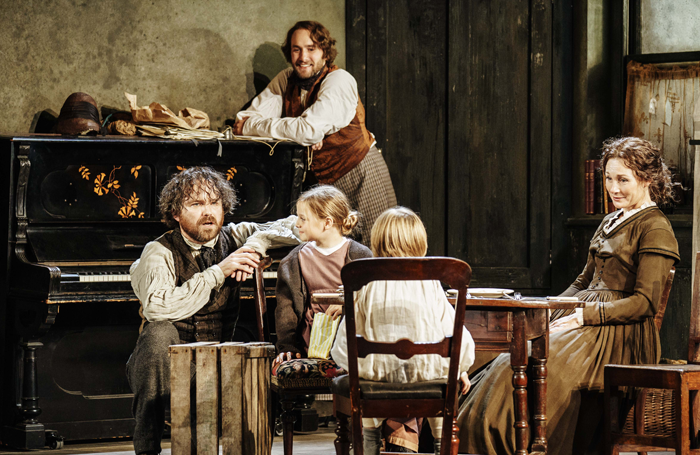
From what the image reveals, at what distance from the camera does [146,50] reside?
5203 millimetres

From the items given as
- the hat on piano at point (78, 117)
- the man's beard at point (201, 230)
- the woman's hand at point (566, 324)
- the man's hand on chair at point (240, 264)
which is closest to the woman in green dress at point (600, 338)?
the woman's hand at point (566, 324)

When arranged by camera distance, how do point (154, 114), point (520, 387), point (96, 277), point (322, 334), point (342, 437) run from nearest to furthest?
point (342, 437) → point (520, 387) → point (322, 334) → point (96, 277) → point (154, 114)

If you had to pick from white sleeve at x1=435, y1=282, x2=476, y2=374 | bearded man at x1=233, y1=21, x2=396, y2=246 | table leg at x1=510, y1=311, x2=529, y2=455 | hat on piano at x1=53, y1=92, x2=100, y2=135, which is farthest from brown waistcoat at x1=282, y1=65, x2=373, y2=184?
white sleeve at x1=435, y1=282, x2=476, y2=374

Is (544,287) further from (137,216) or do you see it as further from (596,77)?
(137,216)

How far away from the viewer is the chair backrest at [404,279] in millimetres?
2506

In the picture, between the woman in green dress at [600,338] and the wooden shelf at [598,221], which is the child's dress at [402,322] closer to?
the woman in green dress at [600,338]

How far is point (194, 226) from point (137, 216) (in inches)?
40.7

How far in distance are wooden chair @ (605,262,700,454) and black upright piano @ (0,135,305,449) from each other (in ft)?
7.06

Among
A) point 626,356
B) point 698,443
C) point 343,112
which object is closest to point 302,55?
point 343,112

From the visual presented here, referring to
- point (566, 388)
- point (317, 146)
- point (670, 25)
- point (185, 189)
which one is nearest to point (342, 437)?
point (566, 388)

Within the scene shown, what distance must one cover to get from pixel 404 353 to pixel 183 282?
1312mm

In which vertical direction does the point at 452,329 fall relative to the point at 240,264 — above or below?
below

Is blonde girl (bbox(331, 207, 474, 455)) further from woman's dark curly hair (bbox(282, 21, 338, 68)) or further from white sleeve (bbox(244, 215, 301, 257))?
woman's dark curly hair (bbox(282, 21, 338, 68))

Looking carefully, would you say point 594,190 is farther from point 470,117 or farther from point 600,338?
point 600,338
